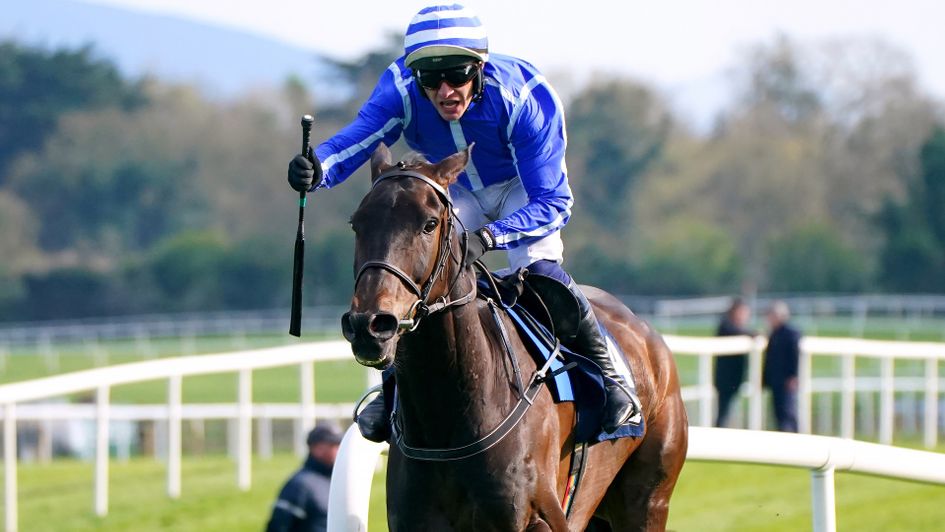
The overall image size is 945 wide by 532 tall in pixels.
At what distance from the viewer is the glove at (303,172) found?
425 centimetres

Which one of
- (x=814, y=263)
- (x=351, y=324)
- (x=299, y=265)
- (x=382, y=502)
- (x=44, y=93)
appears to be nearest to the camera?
(x=351, y=324)

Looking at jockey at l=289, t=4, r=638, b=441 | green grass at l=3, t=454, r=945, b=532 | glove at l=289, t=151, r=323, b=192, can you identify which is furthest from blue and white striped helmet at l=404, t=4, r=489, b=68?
green grass at l=3, t=454, r=945, b=532

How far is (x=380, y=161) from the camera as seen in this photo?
13.9ft

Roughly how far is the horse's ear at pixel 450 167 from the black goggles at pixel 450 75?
14.4 inches

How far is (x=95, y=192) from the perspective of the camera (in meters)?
63.0

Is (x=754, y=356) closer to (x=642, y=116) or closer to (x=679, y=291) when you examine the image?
(x=679, y=291)

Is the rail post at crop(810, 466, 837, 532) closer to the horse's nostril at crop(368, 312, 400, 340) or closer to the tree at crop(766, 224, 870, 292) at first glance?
the horse's nostril at crop(368, 312, 400, 340)

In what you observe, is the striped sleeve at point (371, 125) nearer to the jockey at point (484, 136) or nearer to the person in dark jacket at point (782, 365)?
the jockey at point (484, 136)

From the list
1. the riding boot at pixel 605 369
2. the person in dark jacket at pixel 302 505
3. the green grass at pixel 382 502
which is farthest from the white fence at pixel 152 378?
the riding boot at pixel 605 369

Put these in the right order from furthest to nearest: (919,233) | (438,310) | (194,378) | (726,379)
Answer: (919,233) < (194,378) < (726,379) < (438,310)

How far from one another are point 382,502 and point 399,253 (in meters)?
4.68

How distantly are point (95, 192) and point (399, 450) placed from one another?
60.7 metres

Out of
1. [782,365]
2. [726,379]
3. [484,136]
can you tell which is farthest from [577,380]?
[726,379]

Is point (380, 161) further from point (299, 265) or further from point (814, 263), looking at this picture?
point (814, 263)
